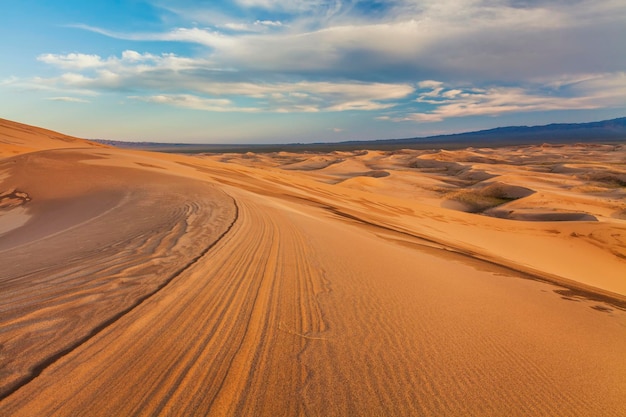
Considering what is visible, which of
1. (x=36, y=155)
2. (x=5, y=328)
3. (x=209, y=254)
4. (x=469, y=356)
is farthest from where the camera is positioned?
(x=36, y=155)

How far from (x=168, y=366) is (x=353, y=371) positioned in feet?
3.91

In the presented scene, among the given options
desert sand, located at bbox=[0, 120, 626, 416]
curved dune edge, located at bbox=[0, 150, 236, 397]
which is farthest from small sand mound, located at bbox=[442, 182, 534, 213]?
curved dune edge, located at bbox=[0, 150, 236, 397]

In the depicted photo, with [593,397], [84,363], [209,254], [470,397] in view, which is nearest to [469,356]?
[470,397]

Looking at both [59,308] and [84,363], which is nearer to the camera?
[84,363]

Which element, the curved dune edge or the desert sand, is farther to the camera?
the curved dune edge

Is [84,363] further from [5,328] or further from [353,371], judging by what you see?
[353,371]

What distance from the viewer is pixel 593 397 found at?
245 centimetres

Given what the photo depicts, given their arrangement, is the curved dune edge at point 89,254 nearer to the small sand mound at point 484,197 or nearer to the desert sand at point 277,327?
the desert sand at point 277,327

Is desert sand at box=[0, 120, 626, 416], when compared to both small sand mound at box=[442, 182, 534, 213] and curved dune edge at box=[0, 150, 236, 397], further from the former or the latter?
small sand mound at box=[442, 182, 534, 213]

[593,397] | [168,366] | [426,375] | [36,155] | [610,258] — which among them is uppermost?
[36,155]

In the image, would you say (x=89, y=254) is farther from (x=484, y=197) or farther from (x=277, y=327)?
(x=484, y=197)

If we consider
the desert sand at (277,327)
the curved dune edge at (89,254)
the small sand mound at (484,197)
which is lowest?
the small sand mound at (484,197)

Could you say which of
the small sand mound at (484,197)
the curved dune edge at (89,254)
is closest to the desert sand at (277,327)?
the curved dune edge at (89,254)

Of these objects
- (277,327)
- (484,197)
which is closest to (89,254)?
(277,327)
